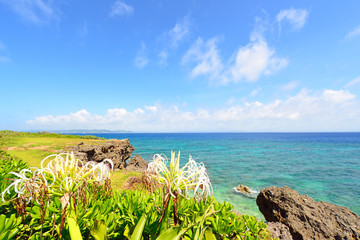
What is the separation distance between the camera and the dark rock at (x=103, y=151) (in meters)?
14.9

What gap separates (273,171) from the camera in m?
23.5

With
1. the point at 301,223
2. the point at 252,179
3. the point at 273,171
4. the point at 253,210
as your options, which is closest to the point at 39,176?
the point at 301,223

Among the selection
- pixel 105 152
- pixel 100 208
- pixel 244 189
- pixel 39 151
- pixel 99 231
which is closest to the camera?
pixel 99 231

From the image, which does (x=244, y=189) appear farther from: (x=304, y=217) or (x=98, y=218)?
(x=98, y=218)

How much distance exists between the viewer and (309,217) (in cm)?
518

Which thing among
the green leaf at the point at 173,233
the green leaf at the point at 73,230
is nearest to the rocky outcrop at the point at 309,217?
the green leaf at the point at 173,233

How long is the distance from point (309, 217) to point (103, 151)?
1733 cm

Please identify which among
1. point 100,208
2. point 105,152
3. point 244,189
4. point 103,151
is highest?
point 100,208

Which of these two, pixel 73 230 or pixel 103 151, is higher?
pixel 73 230

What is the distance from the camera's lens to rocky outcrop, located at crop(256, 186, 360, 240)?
191 inches

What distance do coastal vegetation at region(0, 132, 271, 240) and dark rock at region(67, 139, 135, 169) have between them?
40.4 ft

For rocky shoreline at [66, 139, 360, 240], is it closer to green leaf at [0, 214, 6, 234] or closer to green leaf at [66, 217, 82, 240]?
green leaf at [0, 214, 6, 234]

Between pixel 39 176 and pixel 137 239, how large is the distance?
4.26 feet

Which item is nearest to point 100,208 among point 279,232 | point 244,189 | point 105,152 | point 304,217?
point 279,232
